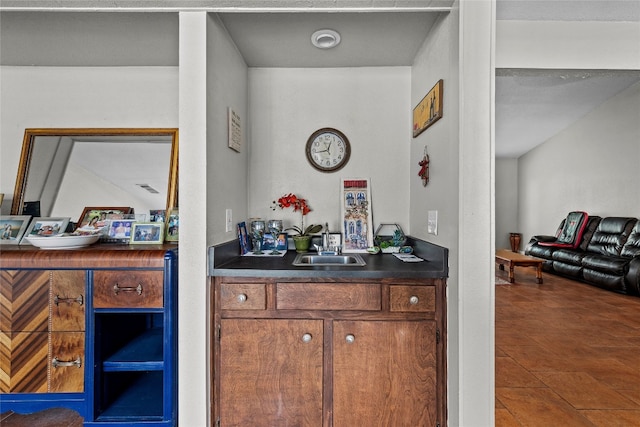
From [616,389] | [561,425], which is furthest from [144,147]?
[616,389]

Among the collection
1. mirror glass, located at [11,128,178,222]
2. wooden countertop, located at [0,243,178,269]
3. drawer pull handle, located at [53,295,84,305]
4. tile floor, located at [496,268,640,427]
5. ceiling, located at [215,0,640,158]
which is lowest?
tile floor, located at [496,268,640,427]

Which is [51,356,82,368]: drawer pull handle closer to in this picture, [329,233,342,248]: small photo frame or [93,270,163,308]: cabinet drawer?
[93,270,163,308]: cabinet drawer

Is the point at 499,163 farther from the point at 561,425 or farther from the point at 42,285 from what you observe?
the point at 42,285

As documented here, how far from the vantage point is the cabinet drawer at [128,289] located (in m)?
1.66

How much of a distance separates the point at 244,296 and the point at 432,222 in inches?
42.9

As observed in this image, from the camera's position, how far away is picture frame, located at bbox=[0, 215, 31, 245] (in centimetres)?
205

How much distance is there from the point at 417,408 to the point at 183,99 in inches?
73.6

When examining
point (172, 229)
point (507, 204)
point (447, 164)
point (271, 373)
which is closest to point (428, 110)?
point (447, 164)

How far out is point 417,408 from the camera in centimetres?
156

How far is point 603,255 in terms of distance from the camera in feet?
16.1

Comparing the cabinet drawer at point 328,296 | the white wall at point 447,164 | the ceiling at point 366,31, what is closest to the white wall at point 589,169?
the ceiling at point 366,31

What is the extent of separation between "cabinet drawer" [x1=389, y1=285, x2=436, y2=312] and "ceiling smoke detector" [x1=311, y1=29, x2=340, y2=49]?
1.43 m

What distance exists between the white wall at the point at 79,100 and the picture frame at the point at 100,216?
1.86ft

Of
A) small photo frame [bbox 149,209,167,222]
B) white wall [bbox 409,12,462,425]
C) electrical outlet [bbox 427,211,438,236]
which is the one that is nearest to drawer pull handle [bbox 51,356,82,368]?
small photo frame [bbox 149,209,167,222]
